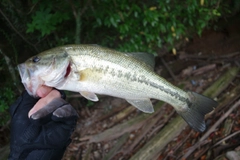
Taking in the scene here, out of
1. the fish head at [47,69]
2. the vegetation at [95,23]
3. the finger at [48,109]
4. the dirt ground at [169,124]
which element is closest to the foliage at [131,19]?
the vegetation at [95,23]

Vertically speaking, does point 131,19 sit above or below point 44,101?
below

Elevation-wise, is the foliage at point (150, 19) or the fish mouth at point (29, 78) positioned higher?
the fish mouth at point (29, 78)

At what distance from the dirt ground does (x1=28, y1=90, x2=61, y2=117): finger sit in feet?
6.08

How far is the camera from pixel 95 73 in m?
2.57

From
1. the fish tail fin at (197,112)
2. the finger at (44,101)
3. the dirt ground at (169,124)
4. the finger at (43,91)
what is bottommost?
the dirt ground at (169,124)

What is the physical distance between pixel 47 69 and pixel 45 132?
0.61 metres

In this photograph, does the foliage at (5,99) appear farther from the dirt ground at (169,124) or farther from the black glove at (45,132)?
the black glove at (45,132)

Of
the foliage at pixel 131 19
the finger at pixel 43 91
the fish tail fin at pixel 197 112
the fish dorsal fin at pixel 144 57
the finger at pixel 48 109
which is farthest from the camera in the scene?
the foliage at pixel 131 19

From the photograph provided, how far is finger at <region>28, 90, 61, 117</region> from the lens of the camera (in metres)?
2.52

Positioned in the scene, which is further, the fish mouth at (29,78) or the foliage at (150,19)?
the foliage at (150,19)

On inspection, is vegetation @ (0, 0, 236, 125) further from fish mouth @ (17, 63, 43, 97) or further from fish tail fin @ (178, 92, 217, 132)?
fish tail fin @ (178, 92, 217, 132)

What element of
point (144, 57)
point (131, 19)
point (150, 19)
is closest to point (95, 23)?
point (131, 19)

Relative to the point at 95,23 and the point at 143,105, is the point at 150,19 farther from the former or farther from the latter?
the point at 143,105

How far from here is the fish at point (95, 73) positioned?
8.21 feet
